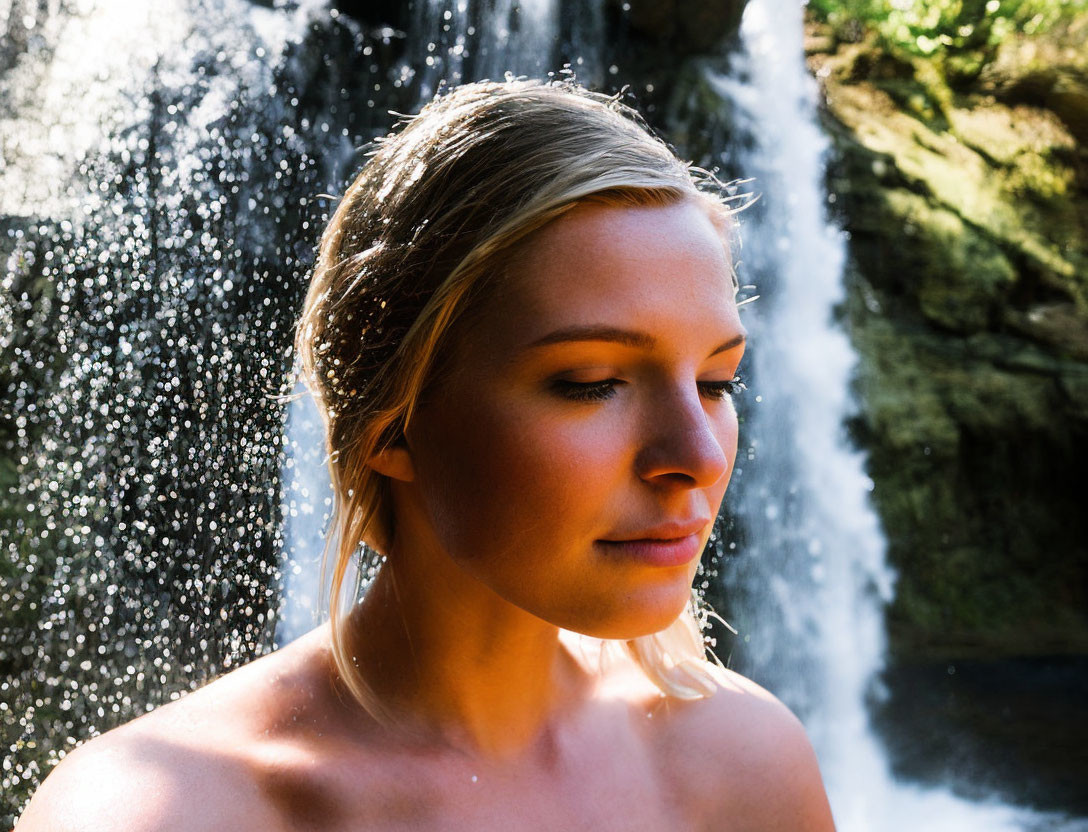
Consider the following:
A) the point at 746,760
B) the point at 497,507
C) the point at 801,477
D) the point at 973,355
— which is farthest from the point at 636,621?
the point at 973,355

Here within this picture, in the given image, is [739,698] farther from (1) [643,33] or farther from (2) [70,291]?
(1) [643,33]

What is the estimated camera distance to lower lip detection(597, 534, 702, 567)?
3.68 ft

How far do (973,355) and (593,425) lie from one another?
6233 mm

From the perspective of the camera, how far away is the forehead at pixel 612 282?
1127 millimetres

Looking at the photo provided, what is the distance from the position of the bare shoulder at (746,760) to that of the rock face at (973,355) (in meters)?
Result: 5.18

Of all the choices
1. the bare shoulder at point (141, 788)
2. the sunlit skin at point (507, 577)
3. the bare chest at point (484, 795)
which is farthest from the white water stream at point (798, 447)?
the bare shoulder at point (141, 788)

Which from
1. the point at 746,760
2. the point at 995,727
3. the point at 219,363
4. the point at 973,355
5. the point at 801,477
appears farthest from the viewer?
the point at 973,355

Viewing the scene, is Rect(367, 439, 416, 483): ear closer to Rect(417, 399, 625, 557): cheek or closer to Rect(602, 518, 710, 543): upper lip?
Rect(417, 399, 625, 557): cheek

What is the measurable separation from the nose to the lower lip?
67 millimetres

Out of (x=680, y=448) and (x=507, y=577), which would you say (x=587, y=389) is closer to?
(x=680, y=448)

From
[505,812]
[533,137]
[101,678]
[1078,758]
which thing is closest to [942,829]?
[1078,758]

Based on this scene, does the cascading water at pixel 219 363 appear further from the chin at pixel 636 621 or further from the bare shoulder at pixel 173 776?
the chin at pixel 636 621

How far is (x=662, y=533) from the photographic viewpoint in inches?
44.2

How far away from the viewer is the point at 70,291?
403 cm
